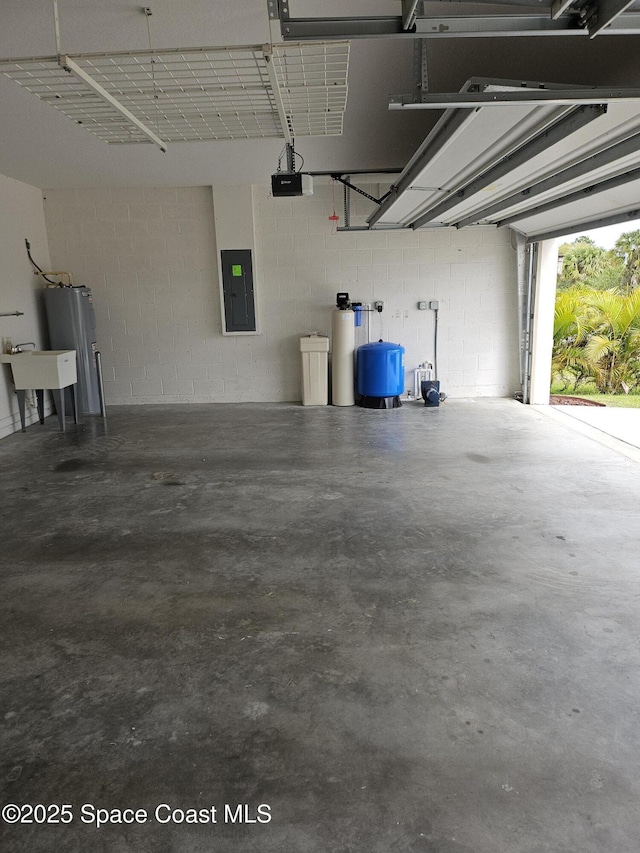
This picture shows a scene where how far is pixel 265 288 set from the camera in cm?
804

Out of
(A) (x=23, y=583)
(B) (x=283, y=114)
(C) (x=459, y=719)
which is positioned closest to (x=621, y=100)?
(B) (x=283, y=114)

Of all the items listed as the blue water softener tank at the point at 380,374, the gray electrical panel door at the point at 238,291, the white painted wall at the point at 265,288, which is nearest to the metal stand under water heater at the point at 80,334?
the white painted wall at the point at 265,288

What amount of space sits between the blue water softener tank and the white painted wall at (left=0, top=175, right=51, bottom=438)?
4236 millimetres

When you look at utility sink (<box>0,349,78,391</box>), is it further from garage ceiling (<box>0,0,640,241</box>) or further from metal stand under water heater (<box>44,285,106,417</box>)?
garage ceiling (<box>0,0,640,241</box>)

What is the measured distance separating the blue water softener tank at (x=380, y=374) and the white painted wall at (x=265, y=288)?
0.70 m

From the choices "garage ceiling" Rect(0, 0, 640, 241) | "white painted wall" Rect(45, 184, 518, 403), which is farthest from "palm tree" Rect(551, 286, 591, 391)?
"garage ceiling" Rect(0, 0, 640, 241)

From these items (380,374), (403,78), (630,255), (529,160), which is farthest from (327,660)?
(630,255)

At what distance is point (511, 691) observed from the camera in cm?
228

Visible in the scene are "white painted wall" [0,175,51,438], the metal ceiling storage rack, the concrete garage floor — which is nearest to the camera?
the concrete garage floor

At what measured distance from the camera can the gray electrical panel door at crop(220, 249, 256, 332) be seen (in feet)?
25.7

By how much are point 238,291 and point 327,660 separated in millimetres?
6246

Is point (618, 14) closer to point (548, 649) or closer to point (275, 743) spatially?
A: point (548, 649)

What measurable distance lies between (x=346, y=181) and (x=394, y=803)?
6.73 metres

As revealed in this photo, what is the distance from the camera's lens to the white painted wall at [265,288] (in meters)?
7.85
